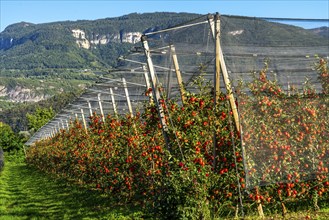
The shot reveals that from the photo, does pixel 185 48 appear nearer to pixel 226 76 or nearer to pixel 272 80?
pixel 226 76

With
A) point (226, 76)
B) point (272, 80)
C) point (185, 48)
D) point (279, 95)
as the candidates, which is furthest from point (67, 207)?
point (279, 95)

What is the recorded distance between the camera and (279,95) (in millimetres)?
8109

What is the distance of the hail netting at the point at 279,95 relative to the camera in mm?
7750

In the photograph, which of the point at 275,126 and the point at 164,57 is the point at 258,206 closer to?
the point at 275,126

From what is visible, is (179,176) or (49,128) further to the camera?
A: (49,128)

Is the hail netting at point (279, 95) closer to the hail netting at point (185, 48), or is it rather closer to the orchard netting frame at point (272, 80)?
the orchard netting frame at point (272, 80)

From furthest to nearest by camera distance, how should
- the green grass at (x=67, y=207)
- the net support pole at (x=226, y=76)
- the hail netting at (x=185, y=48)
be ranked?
the green grass at (x=67, y=207), the hail netting at (x=185, y=48), the net support pole at (x=226, y=76)

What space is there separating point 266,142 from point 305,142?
707mm

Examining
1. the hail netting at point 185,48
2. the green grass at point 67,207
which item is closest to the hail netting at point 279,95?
the hail netting at point 185,48

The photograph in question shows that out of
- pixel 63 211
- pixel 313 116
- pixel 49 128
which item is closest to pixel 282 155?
pixel 313 116

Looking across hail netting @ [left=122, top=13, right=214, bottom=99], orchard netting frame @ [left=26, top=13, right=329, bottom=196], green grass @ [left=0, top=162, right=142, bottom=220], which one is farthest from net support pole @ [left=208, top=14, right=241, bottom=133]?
green grass @ [left=0, top=162, right=142, bottom=220]

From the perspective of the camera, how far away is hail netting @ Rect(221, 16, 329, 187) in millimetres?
7750

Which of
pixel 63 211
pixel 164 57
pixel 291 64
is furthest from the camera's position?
pixel 63 211

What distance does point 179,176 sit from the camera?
7.91m
